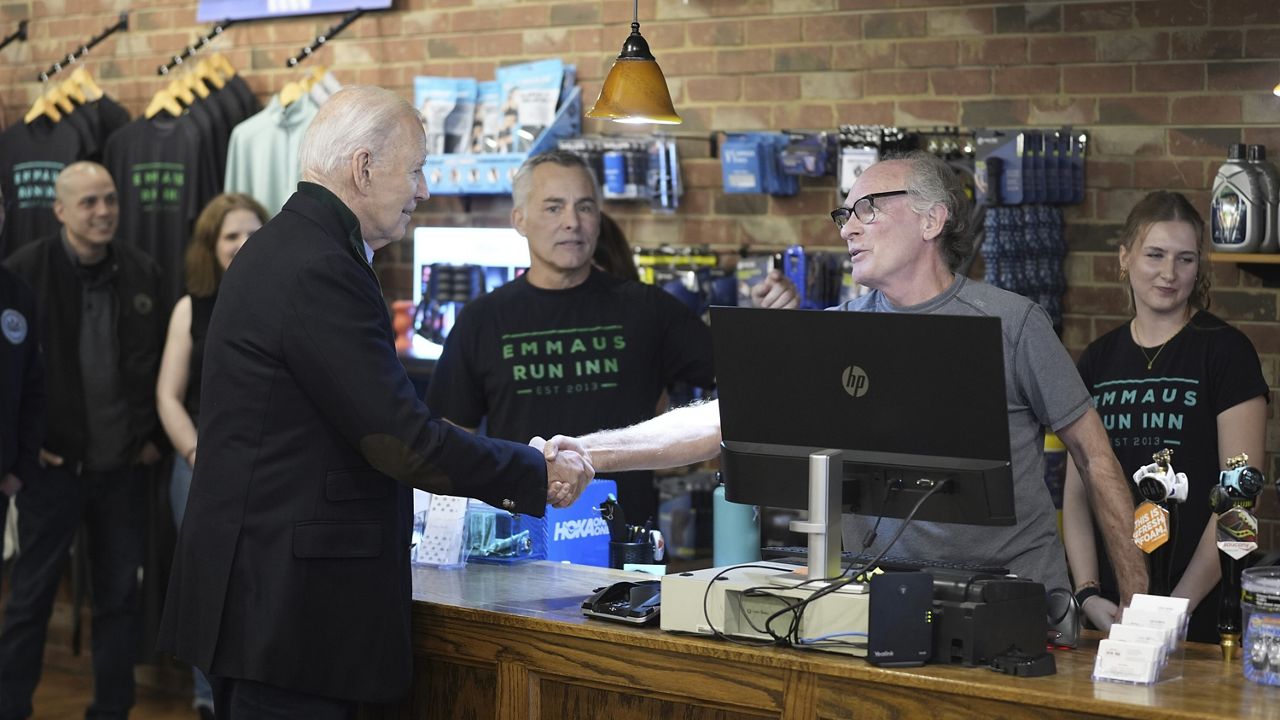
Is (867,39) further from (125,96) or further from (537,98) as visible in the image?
(125,96)

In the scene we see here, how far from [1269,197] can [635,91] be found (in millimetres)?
1809

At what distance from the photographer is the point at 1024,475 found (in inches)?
114

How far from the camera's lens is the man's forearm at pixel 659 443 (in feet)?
10.3

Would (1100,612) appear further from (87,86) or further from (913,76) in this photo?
(87,86)

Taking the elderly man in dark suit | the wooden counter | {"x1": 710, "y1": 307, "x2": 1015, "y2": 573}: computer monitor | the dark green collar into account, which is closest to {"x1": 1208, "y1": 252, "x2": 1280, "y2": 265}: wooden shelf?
the wooden counter

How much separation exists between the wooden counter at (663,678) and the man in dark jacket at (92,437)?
242 cm

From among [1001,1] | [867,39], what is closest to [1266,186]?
[1001,1]

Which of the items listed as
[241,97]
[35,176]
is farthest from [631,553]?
[35,176]

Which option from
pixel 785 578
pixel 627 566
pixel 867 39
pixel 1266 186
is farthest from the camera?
pixel 867 39

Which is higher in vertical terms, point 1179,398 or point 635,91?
point 635,91

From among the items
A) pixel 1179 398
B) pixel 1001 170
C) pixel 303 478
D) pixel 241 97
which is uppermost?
pixel 241 97

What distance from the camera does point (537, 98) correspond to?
5578 millimetres

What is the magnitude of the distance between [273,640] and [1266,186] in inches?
118

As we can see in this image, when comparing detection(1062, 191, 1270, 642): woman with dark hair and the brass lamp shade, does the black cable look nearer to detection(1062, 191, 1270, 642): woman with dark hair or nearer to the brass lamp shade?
detection(1062, 191, 1270, 642): woman with dark hair
